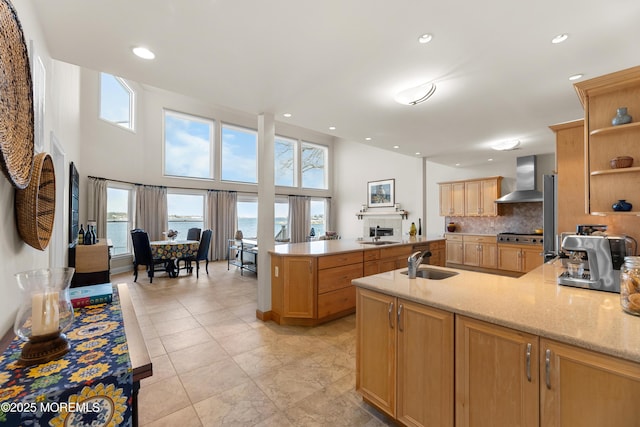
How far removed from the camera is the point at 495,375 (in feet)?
4.23

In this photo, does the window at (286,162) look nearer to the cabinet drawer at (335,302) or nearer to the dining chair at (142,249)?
the dining chair at (142,249)

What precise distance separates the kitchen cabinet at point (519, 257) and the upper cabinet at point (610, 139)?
178 inches

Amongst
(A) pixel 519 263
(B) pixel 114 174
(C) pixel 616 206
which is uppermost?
(B) pixel 114 174

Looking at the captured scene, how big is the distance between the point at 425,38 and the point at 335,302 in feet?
9.59

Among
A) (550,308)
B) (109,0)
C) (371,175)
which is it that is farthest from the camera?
(371,175)

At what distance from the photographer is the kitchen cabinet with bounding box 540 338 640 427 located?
1.00m

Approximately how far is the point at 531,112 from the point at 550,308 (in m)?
3.13

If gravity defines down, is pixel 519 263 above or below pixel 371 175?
below

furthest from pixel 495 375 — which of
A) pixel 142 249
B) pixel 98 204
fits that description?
pixel 98 204

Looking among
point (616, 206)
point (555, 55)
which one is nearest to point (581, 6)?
point (555, 55)

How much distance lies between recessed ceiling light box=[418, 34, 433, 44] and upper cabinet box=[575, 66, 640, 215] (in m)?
1.02

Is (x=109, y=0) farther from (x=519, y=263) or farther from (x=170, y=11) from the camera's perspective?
(x=519, y=263)

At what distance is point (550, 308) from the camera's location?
140cm

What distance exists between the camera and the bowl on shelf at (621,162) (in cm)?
173
